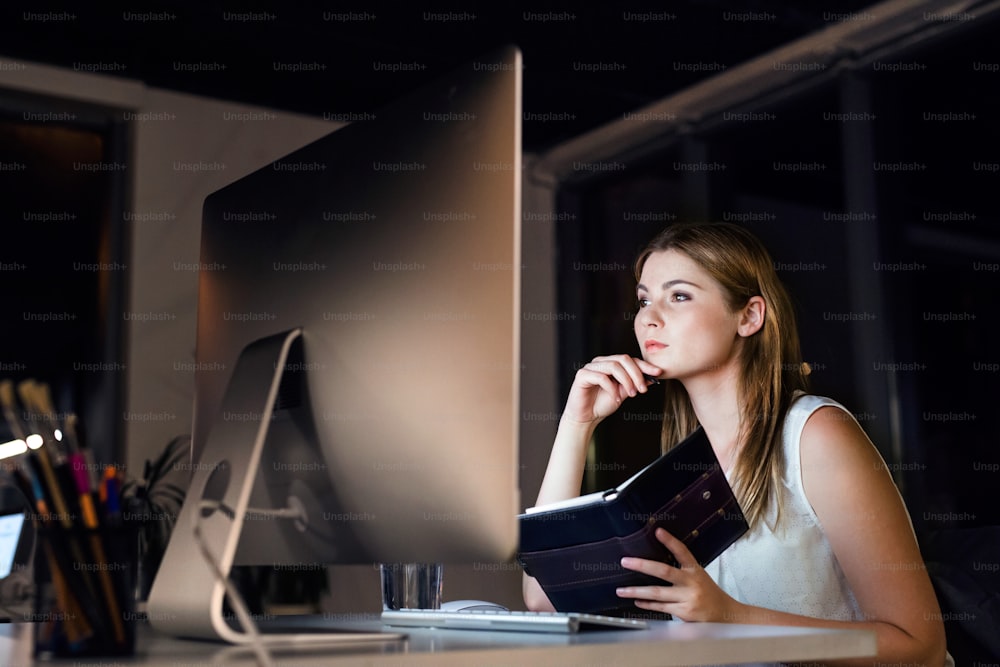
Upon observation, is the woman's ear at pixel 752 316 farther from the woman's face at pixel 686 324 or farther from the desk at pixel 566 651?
the desk at pixel 566 651

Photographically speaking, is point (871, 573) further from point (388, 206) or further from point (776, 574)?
point (388, 206)

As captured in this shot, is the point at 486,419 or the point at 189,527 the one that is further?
the point at 189,527

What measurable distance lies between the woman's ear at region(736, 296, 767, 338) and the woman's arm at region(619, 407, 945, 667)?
A: 318 mm

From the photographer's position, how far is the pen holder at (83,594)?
0.88 m

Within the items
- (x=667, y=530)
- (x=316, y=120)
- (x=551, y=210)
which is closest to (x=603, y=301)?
(x=551, y=210)

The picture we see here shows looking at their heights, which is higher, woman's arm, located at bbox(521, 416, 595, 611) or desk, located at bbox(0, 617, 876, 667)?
woman's arm, located at bbox(521, 416, 595, 611)

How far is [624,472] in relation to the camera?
511 cm

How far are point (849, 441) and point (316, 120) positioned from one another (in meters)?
3.63

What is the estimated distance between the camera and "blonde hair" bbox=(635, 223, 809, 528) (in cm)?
208

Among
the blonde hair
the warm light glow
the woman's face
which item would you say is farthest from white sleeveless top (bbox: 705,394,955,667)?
the warm light glow

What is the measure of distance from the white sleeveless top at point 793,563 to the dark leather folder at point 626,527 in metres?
0.55

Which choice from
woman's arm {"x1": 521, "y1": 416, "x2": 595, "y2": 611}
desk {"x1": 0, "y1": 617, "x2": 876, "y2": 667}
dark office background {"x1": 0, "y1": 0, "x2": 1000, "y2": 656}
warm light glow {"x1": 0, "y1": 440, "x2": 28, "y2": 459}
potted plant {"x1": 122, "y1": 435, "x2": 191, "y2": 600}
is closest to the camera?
desk {"x1": 0, "y1": 617, "x2": 876, "y2": 667}

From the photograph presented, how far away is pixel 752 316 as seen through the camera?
7.19 feet

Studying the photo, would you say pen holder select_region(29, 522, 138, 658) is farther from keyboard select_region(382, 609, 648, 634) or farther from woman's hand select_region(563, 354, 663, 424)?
woman's hand select_region(563, 354, 663, 424)
